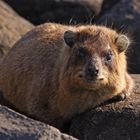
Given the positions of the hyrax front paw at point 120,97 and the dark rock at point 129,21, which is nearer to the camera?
the hyrax front paw at point 120,97

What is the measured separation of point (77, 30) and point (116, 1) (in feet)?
31.6

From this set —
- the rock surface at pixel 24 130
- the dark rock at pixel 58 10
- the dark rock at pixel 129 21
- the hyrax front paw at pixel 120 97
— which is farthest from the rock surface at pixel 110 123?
the dark rock at pixel 58 10

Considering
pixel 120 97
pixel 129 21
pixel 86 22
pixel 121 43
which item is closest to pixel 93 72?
pixel 120 97

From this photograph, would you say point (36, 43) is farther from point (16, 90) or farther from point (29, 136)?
point (29, 136)

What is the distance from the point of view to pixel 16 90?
13.6m

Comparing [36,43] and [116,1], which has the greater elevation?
[116,1]

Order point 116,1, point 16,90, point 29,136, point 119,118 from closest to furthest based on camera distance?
point 29,136 → point 119,118 → point 16,90 → point 116,1

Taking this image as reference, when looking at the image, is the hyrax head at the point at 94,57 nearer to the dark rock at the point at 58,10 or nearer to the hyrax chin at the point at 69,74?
the hyrax chin at the point at 69,74

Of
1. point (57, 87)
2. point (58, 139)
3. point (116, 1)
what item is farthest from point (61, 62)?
point (116, 1)

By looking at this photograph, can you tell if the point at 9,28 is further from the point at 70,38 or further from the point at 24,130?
the point at 24,130

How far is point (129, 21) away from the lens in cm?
1911

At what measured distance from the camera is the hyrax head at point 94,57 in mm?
11438

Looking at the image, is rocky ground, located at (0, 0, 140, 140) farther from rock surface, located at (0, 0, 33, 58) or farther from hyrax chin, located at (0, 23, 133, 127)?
hyrax chin, located at (0, 23, 133, 127)

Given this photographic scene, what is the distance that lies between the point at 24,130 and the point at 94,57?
2.55 metres
